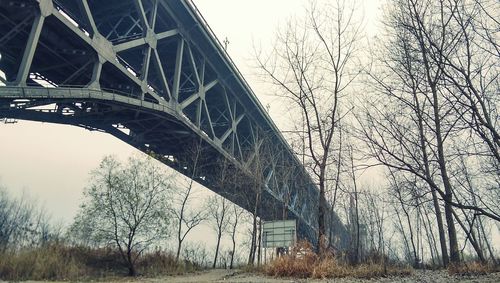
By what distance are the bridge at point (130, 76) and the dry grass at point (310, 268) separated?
5033 mm

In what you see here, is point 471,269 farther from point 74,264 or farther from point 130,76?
point 130,76

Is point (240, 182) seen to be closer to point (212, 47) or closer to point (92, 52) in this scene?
point (212, 47)

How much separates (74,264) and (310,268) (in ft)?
36.0

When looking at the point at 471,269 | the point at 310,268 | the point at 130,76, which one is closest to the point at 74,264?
the point at 130,76

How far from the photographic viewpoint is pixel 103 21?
792 inches

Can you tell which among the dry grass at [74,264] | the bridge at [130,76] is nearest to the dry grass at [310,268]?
the bridge at [130,76]

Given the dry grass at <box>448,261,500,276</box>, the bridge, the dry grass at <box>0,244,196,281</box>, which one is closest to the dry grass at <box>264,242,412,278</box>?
the dry grass at <box>448,261,500,276</box>

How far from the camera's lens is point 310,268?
9062 millimetres

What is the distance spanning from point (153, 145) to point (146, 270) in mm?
12426

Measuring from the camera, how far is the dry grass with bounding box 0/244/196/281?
1238 centimetres

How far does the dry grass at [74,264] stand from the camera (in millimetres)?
12383

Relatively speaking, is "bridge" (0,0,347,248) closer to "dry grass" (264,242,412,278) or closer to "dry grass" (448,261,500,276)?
"dry grass" (264,242,412,278)

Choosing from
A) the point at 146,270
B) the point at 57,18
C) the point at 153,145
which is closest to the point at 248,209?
the point at 153,145

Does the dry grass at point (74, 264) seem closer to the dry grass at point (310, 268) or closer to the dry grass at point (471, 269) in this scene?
the dry grass at point (310, 268)
